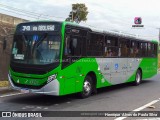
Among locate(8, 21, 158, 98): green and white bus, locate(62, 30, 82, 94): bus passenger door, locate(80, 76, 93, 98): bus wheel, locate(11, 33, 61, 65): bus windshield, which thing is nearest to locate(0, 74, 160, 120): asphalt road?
locate(80, 76, 93, 98): bus wheel

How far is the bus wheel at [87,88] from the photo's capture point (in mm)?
12197

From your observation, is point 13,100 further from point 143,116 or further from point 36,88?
point 143,116

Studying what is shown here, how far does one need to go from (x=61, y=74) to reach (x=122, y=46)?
5.79 m

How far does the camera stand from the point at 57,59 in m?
10.5

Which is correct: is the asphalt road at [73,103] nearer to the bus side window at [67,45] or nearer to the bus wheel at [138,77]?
the bus side window at [67,45]

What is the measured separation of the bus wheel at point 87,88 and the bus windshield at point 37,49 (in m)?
2.22

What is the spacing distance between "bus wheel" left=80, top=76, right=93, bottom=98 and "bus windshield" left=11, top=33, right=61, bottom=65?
2.22 metres

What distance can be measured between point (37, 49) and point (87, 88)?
2.82 metres

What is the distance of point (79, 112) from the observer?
9406 millimetres

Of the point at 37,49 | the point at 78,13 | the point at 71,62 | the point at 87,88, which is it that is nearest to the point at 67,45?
the point at 71,62

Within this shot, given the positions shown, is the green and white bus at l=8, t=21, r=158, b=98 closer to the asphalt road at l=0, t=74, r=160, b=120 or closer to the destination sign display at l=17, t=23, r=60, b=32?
the destination sign display at l=17, t=23, r=60, b=32

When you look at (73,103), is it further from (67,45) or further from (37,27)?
(37,27)

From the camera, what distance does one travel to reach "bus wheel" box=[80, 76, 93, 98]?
1220 cm

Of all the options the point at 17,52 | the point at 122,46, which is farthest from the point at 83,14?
the point at 17,52
